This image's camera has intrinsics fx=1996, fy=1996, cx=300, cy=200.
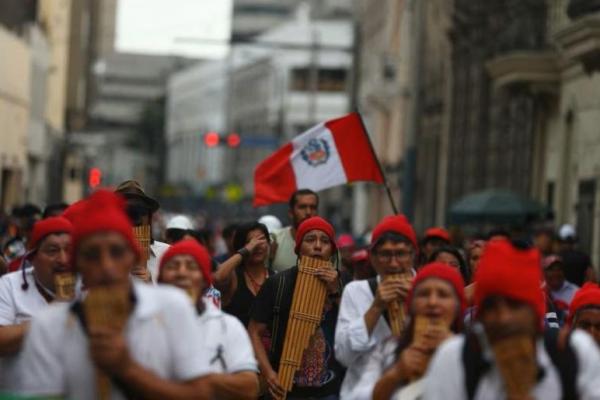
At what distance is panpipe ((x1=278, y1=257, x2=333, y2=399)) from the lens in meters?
11.2

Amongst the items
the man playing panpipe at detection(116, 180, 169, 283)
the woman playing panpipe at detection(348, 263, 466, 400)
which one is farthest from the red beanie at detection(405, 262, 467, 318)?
the man playing panpipe at detection(116, 180, 169, 283)

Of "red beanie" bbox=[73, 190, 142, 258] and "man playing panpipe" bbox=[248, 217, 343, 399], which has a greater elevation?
"red beanie" bbox=[73, 190, 142, 258]

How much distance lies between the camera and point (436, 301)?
7512 mm

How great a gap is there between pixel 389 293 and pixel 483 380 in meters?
1.95

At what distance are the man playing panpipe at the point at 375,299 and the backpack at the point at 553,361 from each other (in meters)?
1.23

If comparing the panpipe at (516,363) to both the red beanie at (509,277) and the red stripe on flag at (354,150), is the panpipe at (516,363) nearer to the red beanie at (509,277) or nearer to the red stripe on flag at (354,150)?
the red beanie at (509,277)

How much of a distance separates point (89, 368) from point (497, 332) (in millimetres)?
1373

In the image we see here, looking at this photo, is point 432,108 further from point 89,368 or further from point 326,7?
point 326,7

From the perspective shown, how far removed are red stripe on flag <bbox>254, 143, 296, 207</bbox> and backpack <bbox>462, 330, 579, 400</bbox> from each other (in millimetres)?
10910

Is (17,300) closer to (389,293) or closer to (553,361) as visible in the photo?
(389,293)

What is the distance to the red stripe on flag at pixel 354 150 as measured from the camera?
55.5 ft

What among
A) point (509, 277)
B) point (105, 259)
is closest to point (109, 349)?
point (105, 259)

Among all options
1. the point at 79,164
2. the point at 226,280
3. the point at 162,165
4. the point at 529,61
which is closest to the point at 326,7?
the point at 162,165

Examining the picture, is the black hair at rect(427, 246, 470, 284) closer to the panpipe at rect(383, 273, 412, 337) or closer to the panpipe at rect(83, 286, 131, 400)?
the panpipe at rect(383, 273, 412, 337)
